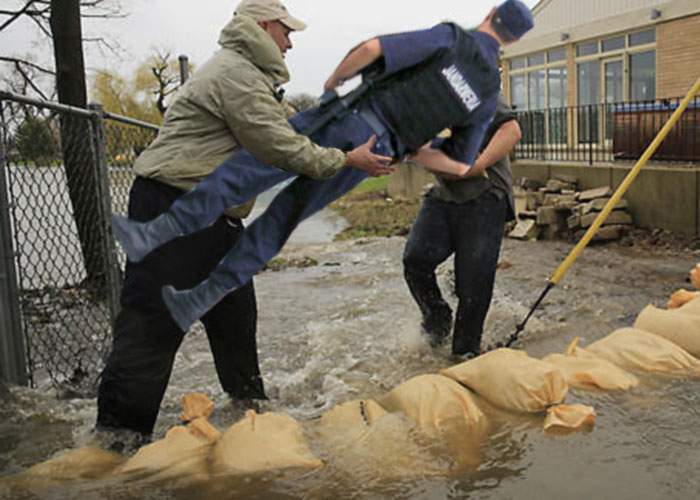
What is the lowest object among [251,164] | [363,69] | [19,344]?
[19,344]

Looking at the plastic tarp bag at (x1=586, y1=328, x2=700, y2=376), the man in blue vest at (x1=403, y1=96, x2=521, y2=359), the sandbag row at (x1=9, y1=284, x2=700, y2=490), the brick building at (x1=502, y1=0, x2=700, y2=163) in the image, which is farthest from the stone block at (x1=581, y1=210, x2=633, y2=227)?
the sandbag row at (x1=9, y1=284, x2=700, y2=490)

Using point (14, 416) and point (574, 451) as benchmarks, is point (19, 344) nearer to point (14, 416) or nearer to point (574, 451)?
point (14, 416)

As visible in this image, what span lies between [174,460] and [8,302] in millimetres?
1331

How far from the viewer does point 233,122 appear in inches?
115

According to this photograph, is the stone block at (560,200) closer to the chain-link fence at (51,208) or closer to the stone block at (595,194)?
the stone block at (595,194)

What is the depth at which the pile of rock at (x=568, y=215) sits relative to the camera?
1038 cm

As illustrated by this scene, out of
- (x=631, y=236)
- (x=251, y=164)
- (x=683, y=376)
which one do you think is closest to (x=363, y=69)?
(x=251, y=164)

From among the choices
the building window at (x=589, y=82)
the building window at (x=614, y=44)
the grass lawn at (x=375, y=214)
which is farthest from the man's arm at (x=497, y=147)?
the building window at (x=589, y=82)

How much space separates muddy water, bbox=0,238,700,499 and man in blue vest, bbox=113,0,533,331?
85 centimetres

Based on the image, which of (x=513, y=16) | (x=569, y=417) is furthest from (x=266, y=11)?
(x=569, y=417)

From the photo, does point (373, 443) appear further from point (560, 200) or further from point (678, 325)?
point (560, 200)

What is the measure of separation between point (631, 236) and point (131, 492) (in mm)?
→ 8792

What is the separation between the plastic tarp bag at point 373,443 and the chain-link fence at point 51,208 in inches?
63.5

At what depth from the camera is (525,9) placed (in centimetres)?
346
